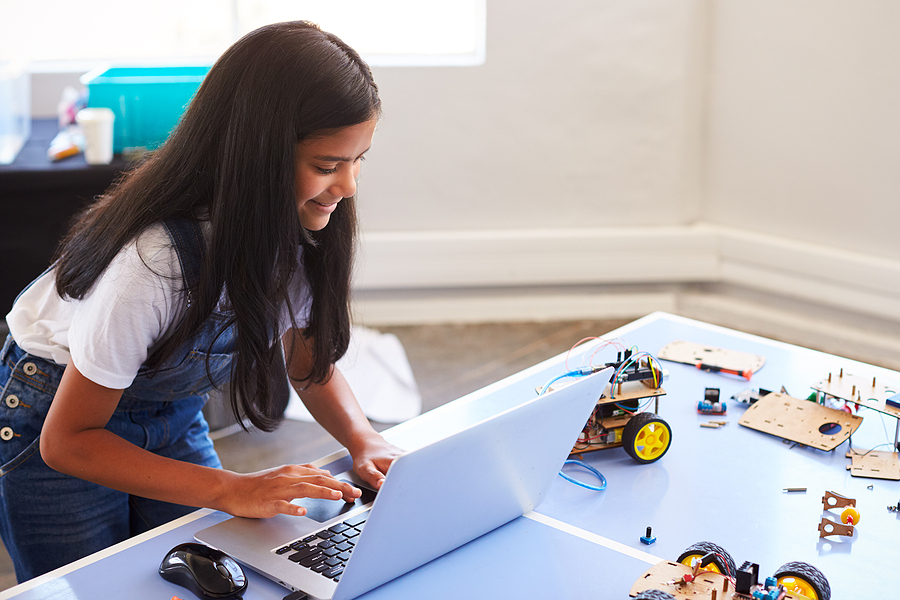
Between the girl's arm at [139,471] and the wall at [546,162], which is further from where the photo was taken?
the wall at [546,162]

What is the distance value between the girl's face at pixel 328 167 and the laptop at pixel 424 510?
1.26 feet

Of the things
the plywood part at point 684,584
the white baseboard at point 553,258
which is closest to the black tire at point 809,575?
the plywood part at point 684,584

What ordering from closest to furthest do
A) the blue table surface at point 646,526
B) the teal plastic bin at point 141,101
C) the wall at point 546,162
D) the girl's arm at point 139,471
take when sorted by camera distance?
1. the blue table surface at point 646,526
2. the girl's arm at point 139,471
3. the teal plastic bin at point 141,101
4. the wall at point 546,162

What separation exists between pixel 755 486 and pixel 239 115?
0.80 m

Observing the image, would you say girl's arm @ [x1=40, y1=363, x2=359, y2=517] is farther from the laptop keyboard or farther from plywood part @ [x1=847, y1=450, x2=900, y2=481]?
plywood part @ [x1=847, y1=450, x2=900, y2=481]

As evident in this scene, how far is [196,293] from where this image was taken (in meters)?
1.02

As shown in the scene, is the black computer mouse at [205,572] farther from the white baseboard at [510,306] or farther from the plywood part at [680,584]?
the white baseboard at [510,306]

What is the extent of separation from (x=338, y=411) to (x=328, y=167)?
15.4 inches

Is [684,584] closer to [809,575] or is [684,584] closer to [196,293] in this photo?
[809,575]

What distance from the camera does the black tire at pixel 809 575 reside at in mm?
824

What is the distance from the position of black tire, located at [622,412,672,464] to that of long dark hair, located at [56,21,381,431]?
0.49 m

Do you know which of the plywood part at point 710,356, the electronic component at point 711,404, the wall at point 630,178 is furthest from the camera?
the wall at point 630,178

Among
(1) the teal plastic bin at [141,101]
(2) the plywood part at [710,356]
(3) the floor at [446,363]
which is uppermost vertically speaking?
(1) the teal plastic bin at [141,101]

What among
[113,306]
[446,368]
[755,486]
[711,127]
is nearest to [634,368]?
[755,486]
